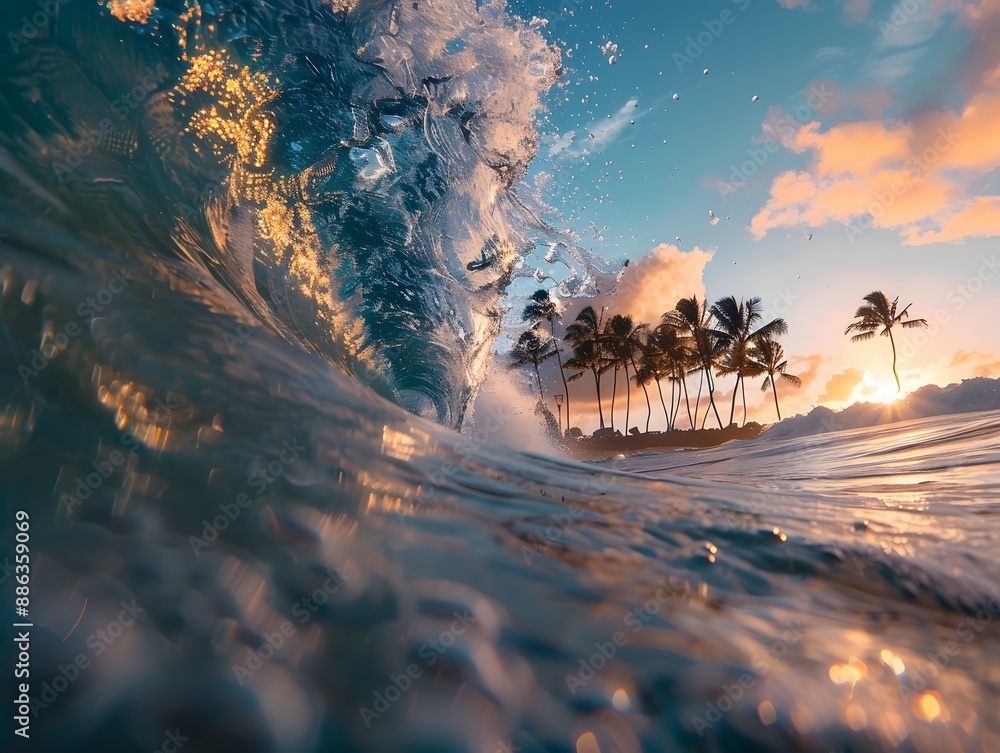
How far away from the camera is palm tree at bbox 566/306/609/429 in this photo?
31.2 m

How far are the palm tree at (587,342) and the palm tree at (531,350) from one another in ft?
9.08

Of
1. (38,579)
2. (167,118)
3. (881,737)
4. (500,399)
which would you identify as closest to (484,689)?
(881,737)

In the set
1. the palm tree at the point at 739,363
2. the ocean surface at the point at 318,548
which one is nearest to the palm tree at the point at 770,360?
the palm tree at the point at 739,363

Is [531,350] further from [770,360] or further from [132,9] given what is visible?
[132,9]

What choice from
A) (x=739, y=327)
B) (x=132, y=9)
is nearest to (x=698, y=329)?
(x=739, y=327)

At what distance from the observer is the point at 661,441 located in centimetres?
2583

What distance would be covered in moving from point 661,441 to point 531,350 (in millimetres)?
11776

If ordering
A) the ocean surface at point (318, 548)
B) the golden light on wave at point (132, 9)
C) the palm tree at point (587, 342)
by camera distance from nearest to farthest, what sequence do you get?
1. the ocean surface at point (318, 548)
2. the golden light on wave at point (132, 9)
3. the palm tree at point (587, 342)

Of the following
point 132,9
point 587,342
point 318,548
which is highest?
point 587,342

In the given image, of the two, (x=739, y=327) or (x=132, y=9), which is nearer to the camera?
(x=132, y=9)

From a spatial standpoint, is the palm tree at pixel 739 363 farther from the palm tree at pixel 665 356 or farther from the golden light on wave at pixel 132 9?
the golden light on wave at pixel 132 9

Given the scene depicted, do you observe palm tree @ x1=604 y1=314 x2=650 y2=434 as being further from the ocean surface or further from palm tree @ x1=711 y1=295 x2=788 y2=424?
the ocean surface

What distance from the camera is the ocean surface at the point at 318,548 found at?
29.7 inches

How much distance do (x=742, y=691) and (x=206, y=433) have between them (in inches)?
49.6
